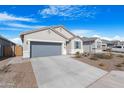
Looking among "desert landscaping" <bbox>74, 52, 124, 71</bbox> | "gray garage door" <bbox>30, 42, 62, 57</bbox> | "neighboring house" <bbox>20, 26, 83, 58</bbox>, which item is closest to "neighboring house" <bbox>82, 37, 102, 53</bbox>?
"neighboring house" <bbox>20, 26, 83, 58</bbox>

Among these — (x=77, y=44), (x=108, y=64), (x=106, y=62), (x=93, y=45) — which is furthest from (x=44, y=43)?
(x=93, y=45)

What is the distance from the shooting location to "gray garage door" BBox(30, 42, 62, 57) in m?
18.0

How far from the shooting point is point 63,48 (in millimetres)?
20734

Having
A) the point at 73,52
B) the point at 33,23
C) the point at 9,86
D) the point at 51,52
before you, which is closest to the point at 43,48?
the point at 51,52

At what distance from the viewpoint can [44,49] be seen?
18938 mm

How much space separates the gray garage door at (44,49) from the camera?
18.0 m

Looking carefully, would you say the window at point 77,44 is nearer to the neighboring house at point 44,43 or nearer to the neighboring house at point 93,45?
the neighboring house at point 44,43

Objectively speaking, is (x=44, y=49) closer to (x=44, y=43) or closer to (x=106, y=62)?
(x=44, y=43)

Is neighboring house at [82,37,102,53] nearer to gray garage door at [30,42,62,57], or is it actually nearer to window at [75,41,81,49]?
window at [75,41,81,49]

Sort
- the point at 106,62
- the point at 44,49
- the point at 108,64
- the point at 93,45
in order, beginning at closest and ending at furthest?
the point at 108,64, the point at 106,62, the point at 44,49, the point at 93,45

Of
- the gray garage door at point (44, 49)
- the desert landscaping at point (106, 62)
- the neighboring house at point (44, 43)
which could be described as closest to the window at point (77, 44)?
the neighboring house at point (44, 43)
